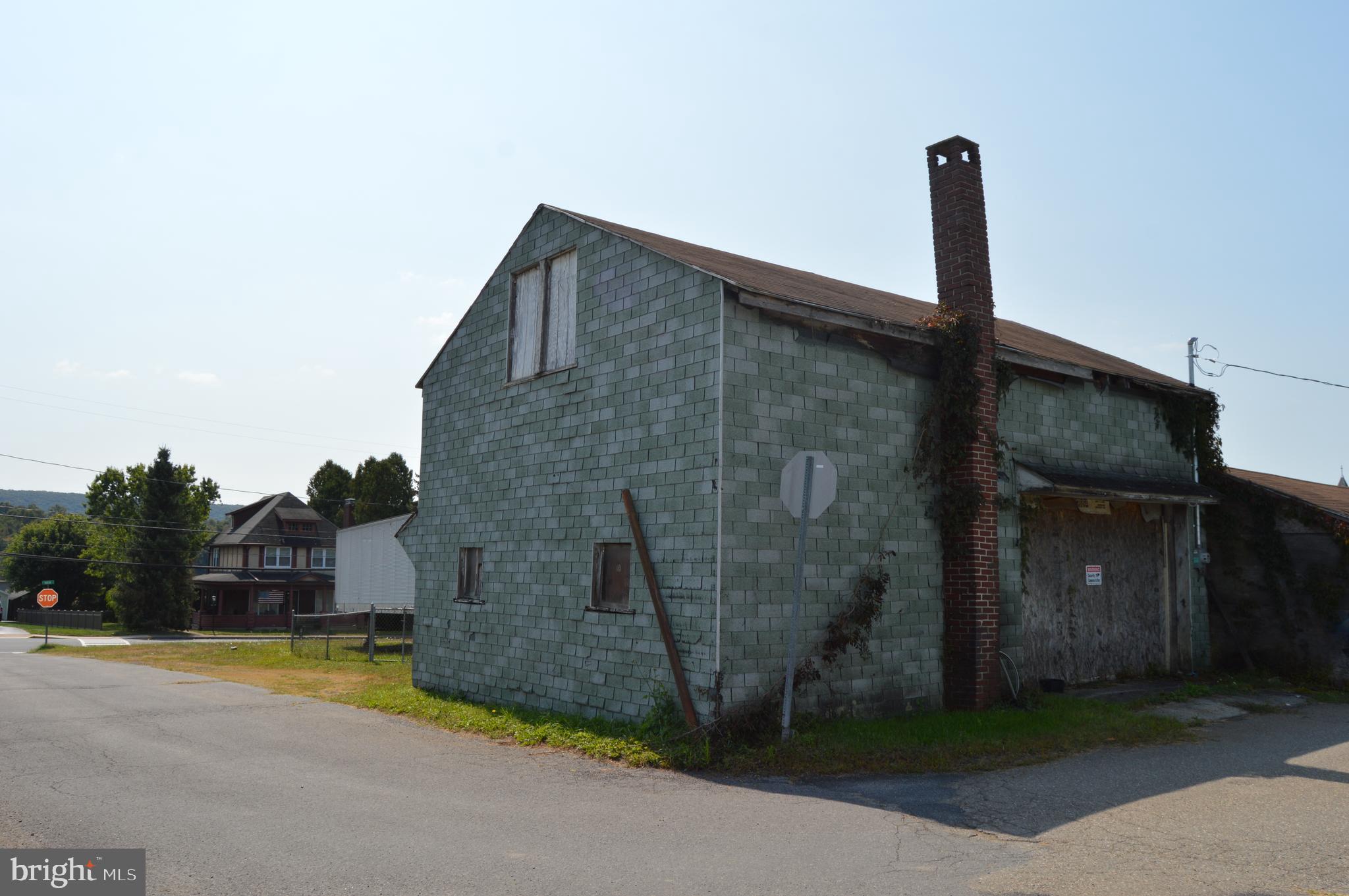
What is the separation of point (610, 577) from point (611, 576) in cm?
2

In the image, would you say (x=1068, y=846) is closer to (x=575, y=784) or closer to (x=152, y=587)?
(x=575, y=784)

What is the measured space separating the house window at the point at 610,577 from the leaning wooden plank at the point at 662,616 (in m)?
0.48

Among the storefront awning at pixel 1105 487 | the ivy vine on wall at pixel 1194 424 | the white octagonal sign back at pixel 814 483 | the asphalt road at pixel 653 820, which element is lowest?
the asphalt road at pixel 653 820

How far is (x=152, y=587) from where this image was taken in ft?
163

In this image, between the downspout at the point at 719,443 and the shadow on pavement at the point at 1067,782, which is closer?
the shadow on pavement at the point at 1067,782

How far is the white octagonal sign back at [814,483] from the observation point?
898 centimetres

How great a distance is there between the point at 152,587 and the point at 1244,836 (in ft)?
178

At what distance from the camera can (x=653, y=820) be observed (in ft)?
23.0

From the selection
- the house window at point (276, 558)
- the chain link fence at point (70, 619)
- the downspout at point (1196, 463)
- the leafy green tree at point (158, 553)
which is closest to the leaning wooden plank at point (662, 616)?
the downspout at point (1196, 463)

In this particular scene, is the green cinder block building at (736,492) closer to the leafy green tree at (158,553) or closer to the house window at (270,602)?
the leafy green tree at (158,553)

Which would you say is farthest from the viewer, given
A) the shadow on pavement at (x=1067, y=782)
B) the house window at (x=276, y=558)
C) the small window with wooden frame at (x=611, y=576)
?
the house window at (x=276, y=558)

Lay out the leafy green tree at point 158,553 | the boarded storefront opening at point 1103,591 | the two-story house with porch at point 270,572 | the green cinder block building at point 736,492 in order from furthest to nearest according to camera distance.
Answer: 1. the two-story house with porch at point 270,572
2. the leafy green tree at point 158,553
3. the boarded storefront opening at point 1103,591
4. the green cinder block building at point 736,492

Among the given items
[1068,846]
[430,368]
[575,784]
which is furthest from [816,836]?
[430,368]

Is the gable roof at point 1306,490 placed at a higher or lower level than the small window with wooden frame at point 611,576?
higher
